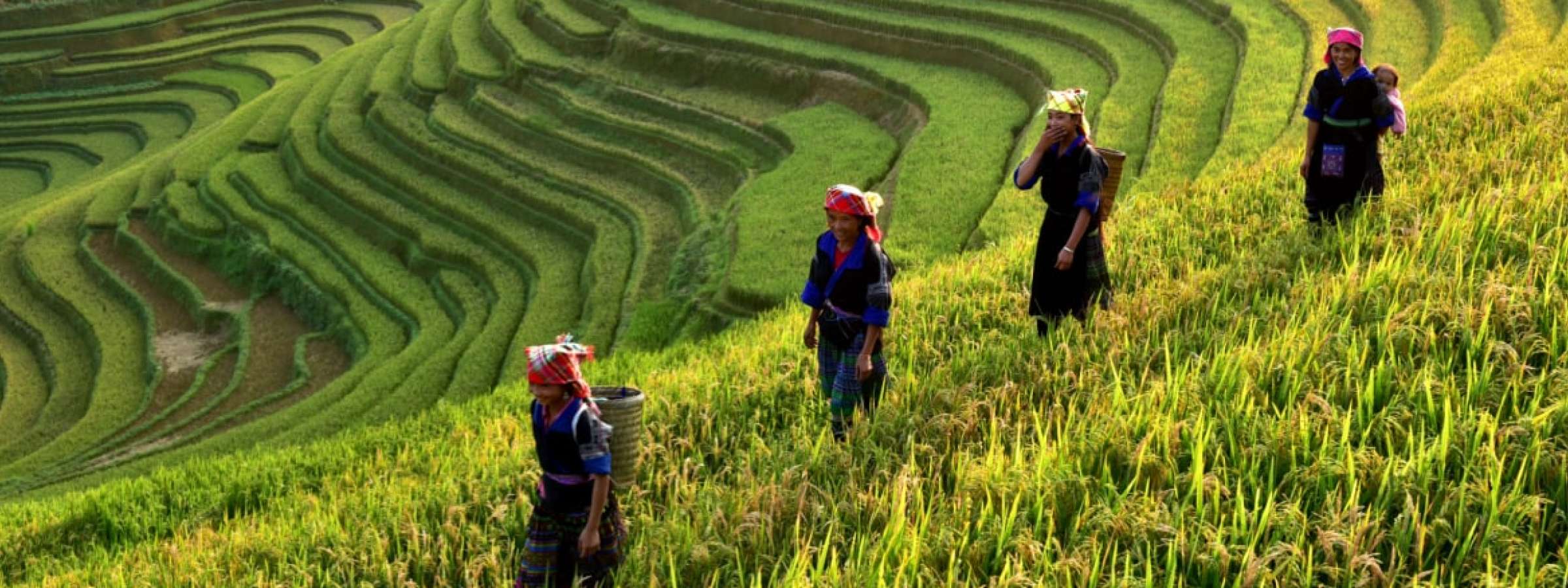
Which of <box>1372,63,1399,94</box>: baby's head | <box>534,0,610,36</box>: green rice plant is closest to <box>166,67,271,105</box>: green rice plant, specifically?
Result: <box>534,0,610,36</box>: green rice plant

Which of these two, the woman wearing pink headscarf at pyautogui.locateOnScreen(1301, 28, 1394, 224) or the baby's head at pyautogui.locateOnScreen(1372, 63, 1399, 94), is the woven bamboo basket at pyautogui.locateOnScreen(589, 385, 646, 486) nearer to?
the woman wearing pink headscarf at pyautogui.locateOnScreen(1301, 28, 1394, 224)

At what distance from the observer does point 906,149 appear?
19.2 meters

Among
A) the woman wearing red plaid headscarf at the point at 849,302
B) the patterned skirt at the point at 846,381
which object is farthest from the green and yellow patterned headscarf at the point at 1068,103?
the patterned skirt at the point at 846,381

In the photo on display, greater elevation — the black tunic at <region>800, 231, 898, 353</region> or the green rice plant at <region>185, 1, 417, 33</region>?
the green rice plant at <region>185, 1, 417, 33</region>

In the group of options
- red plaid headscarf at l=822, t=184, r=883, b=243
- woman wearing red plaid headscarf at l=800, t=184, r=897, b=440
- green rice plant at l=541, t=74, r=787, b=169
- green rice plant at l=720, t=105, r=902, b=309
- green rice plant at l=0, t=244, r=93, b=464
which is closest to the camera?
red plaid headscarf at l=822, t=184, r=883, b=243

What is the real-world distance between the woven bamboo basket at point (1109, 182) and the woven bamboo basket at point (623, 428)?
9.37 feet

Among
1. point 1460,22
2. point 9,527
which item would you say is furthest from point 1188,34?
point 9,527

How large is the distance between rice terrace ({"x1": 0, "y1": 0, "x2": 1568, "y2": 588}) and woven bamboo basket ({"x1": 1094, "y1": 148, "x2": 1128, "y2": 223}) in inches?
1.0

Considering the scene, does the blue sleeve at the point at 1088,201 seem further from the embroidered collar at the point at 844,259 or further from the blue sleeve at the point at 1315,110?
the blue sleeve at the point at 1315,110

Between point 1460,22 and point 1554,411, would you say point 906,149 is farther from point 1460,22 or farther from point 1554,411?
point 1554,411

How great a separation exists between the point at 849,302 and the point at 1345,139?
3473 mm

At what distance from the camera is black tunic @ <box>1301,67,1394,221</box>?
7461 mm

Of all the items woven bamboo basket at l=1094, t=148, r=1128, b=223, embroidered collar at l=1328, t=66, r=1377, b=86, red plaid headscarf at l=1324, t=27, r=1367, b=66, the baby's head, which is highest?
red plaid headscarf at l=1324, t=27, r=1367, b=66

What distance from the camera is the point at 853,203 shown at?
5.80 meters
